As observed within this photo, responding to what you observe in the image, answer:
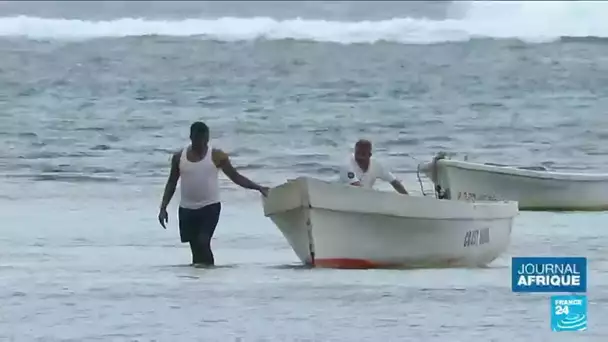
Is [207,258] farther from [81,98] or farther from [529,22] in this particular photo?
[529,22]

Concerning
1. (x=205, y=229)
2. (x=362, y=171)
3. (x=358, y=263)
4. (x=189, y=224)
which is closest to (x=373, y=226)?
(x=358, y=263)

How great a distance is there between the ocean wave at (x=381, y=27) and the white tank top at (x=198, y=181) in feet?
177

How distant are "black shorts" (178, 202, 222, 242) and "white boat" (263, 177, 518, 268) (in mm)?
535

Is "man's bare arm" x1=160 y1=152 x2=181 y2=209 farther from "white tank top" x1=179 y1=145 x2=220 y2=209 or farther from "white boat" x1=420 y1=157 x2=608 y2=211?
"white boat" x1=420 y1=157 x2=608 y2=211

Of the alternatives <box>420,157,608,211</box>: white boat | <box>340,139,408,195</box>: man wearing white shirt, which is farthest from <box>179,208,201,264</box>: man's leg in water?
<box>420,157,608,211</box>: white boat

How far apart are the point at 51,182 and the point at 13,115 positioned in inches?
575

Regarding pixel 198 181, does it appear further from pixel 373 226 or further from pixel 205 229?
pixel 373 226

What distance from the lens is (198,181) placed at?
→ 12.1m

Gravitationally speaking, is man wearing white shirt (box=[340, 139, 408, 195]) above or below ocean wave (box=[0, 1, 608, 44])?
below

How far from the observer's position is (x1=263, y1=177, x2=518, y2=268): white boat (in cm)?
1238

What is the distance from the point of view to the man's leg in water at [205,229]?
12.2 meters

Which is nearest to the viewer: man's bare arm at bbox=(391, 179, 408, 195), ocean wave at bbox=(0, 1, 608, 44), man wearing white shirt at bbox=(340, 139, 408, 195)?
man wearing white shirt at bbox=(340, 139, 408, 195)

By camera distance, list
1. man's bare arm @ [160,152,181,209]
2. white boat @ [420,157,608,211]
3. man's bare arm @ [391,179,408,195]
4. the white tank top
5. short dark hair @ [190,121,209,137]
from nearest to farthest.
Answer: short dark hair @ [190,121,209,137], the white tank top, man's bare arm @ [160,152,181,209], man's bare arm @ [391,179,408,195], white boat @ [420,157,608,211]

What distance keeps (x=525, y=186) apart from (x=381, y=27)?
52.8 metres
